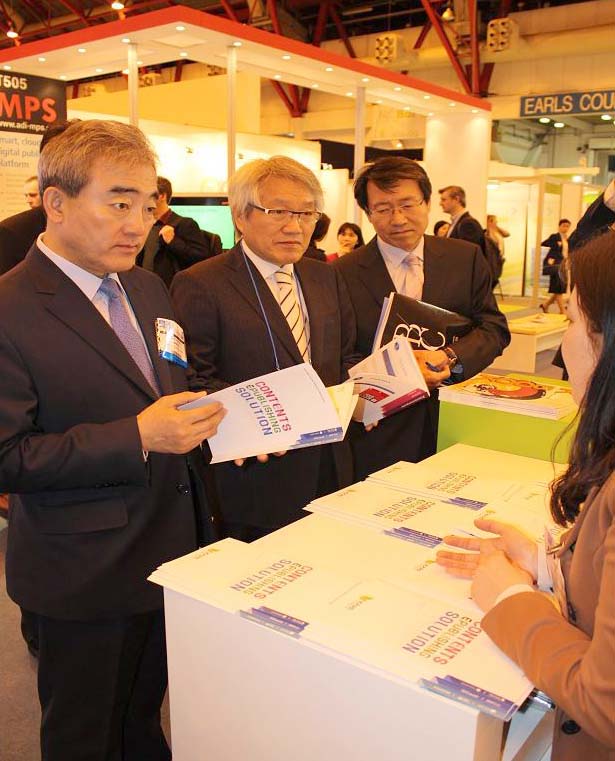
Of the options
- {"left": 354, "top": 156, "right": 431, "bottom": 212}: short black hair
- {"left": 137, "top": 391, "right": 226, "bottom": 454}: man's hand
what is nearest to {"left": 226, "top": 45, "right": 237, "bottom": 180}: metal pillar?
{"left": 354, "top": 156, "right": 431, "bottom": 212}: short black hair

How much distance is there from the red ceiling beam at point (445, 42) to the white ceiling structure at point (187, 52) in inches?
203

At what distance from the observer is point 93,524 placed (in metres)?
1.54

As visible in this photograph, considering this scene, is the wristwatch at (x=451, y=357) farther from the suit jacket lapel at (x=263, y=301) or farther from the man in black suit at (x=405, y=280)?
the suit jacket lapel at (x=263, y=301)

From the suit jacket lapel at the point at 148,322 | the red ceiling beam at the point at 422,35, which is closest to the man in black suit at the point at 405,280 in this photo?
the suit jacket lapel at the point at 148,322

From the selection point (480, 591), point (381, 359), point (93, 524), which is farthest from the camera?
point (381, 359)

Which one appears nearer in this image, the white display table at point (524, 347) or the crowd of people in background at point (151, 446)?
the crowd of people in background at point (151, 446)

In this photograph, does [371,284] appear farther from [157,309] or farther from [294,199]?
[157,309]

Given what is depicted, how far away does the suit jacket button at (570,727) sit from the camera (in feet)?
3.57

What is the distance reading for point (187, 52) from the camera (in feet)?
19.6

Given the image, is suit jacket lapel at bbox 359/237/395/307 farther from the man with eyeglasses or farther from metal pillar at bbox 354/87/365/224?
metal pillar at bbox 354/87/365/224

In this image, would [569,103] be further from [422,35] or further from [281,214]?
[281,214]

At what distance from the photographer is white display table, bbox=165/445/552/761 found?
1047 mm

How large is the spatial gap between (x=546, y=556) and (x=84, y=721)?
109 cm

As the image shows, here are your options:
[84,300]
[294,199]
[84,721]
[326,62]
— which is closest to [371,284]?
[294,199]
